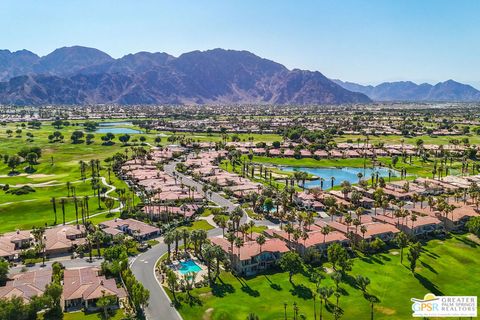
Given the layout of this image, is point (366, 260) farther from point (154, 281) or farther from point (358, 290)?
point (154, 281)

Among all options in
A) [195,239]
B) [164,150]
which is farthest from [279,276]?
[164,150]

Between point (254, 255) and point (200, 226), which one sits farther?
point (200, 226)

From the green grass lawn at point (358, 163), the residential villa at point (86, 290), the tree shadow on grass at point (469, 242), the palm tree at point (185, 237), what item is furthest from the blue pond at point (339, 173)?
the residential villa at point (86, 290)

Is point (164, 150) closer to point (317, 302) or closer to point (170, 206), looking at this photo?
point (170, 206)

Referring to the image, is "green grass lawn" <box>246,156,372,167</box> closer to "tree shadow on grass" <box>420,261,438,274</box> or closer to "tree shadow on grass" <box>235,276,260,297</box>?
"tree shadow on grass" <box>420,261,438,274</box>

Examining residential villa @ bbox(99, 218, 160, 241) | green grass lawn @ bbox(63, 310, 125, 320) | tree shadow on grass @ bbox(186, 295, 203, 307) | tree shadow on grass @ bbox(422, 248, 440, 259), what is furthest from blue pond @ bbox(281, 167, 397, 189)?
green grass lawn @ bbox(63, 310, 125, 320)

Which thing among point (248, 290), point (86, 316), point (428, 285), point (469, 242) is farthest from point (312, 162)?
point (86, 316)
